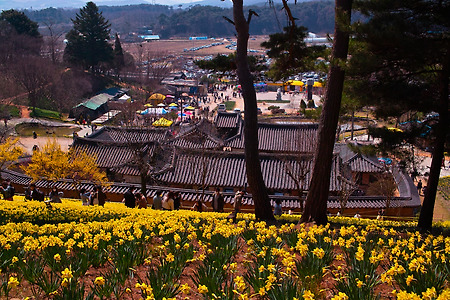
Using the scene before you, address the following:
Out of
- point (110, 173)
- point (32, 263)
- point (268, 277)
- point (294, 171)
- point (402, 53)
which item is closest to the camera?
point (268, 277)

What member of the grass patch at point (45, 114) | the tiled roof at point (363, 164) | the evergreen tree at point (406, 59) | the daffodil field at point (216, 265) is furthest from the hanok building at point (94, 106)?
the daffodil field at point (216, 265)

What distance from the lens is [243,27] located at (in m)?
9.76

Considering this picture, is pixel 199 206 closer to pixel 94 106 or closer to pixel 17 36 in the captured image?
pixel 94 106

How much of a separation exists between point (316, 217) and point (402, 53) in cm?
372

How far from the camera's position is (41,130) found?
3766 cm

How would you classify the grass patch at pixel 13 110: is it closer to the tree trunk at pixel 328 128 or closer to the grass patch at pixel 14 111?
the grass patch at pixel 14 111

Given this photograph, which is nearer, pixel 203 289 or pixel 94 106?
pixel 203 289

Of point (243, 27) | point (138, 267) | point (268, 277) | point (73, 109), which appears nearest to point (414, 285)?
point (268, 277)

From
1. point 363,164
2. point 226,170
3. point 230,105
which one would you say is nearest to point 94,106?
point 230,105

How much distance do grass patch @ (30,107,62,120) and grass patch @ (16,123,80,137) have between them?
4235mm

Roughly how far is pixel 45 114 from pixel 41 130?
6.77m

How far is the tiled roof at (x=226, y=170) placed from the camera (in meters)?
20.1

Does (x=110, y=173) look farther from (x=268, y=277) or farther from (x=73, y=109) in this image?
(x=73, y=109)

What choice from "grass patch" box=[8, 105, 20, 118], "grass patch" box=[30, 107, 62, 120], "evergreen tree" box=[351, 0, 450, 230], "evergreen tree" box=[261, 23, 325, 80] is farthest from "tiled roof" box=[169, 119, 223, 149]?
"grass patch" box=[8, 105, 20, 118]
